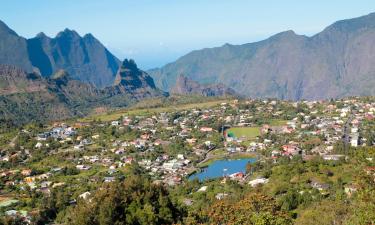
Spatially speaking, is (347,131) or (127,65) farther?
(127,65)

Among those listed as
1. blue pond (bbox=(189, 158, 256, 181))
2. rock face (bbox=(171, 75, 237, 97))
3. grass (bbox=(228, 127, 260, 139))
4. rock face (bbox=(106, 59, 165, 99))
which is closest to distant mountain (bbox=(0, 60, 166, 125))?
rock face (bbox=(106, 59, 165, 99))

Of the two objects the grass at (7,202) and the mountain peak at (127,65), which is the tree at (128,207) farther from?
the mountain peak at (127,65)

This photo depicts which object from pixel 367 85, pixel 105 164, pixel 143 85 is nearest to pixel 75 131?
pixel 105 164

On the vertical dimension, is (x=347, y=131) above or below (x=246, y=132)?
below

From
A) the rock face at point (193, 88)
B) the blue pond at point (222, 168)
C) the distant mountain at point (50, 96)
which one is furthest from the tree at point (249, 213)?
the rock face at point (193, 88)

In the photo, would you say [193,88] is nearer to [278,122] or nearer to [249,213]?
[278,122]

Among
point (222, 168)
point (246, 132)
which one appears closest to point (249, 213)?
point (222, 168)
